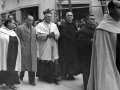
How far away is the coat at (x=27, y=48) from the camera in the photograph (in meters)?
6.34

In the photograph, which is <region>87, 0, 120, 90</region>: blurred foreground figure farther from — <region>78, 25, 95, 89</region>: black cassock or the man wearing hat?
the man wearing hat

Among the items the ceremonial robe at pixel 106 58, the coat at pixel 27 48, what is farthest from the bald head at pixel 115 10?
the coat at pixel 27 48

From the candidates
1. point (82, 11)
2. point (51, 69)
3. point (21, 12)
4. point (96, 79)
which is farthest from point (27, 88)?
point (21, 12)

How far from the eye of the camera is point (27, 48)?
6.37 m

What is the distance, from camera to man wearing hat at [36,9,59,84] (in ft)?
21.7

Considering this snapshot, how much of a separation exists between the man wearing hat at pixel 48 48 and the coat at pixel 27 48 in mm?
332

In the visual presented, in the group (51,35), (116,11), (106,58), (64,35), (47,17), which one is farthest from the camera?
(64,35)

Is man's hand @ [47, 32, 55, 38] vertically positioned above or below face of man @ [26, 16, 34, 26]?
below

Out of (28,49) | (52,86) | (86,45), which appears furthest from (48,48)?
(86,45)

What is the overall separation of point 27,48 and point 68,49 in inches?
47.5

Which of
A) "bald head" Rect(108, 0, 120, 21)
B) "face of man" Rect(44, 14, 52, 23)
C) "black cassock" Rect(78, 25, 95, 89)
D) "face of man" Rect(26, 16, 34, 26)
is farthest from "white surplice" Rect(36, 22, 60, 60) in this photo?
"bald head" Rect(108, 0, 120, 21)

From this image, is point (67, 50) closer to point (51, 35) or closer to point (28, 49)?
point (51, 35)

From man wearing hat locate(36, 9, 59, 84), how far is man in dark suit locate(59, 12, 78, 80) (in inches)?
9.4

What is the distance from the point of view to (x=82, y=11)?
1589 centimetres
